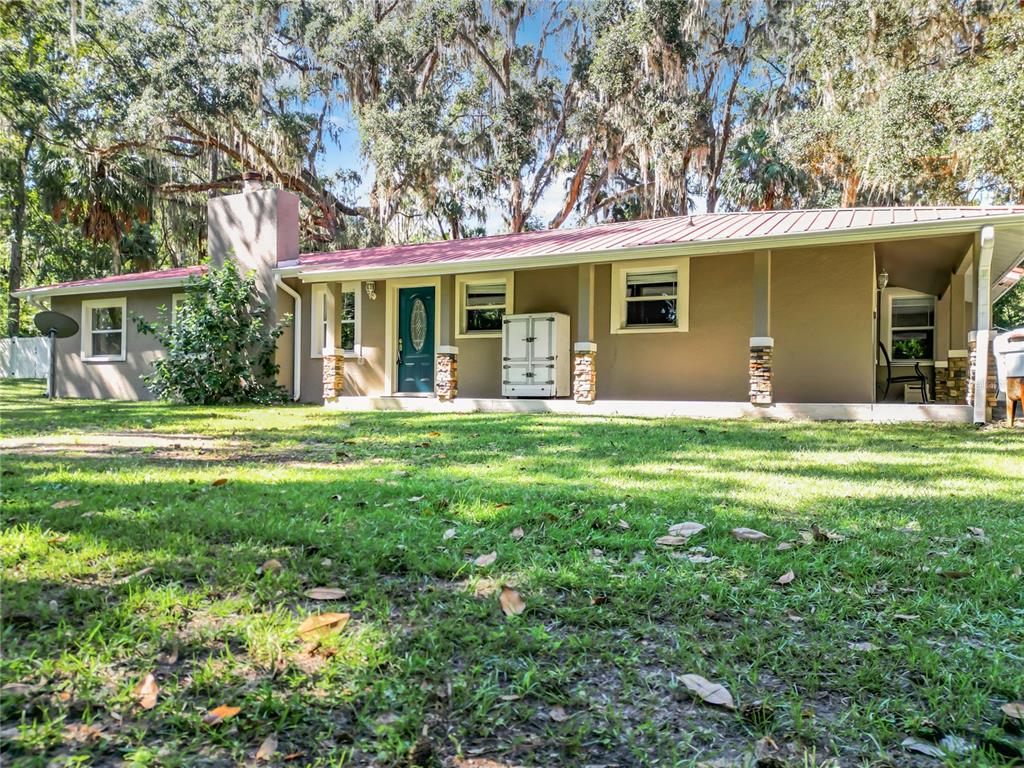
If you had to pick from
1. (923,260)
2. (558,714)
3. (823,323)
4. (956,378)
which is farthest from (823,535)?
(956,378)

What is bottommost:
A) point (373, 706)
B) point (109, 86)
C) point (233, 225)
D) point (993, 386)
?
point (373, 706)

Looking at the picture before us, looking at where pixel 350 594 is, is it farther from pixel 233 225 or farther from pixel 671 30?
pixel 671 30

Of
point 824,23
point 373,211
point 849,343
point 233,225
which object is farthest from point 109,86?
point 849,343

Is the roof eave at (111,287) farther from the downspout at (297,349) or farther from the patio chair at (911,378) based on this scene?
the patio chair at (911,378)

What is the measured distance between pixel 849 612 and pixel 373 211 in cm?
2053

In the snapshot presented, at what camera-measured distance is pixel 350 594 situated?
2.24 m

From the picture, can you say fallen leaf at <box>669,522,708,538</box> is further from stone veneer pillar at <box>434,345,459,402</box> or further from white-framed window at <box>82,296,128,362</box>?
white-framed window at <box>82,296,128,362</box>

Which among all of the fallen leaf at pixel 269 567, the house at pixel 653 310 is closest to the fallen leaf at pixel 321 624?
the fallen leaf at pixel 269 567

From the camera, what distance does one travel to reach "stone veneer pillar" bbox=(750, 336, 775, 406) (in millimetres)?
9281

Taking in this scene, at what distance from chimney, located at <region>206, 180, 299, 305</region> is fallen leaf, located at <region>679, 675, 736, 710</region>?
12.6m

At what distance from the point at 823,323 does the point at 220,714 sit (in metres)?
10.3

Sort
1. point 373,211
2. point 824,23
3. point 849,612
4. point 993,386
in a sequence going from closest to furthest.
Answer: point 849,612 < point 993,386 < point 824,23 < point 373,211

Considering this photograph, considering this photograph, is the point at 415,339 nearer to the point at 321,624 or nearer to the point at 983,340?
the point at 983,340

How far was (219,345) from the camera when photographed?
466 inches
